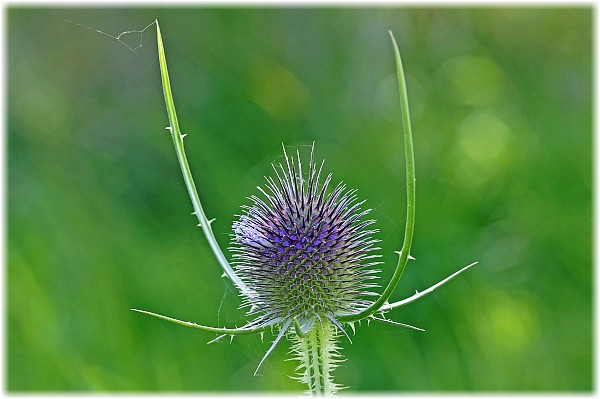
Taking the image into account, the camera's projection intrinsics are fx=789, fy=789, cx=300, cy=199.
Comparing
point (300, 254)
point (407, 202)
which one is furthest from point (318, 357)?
point (407, 202)

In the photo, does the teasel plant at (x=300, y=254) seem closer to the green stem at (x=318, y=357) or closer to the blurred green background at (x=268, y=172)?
the green stem at (x=318, y=357)

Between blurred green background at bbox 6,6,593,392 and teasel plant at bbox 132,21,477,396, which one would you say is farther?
blurred green background at bbox 6,6,593,392

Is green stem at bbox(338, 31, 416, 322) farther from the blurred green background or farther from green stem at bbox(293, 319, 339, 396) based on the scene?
the blurred green background

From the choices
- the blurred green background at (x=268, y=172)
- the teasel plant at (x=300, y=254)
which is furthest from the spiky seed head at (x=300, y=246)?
the blurred green background at (x=268, y=172)

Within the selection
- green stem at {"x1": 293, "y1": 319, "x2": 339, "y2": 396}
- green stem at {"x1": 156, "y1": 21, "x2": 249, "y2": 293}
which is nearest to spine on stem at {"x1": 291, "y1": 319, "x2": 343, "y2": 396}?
green stem at {"x1": 293, "y1": 319, "x2": 339, "y2": 396}

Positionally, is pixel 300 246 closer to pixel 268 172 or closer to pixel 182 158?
pixel 182 158

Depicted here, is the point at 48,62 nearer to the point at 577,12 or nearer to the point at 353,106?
the point at 353,106
